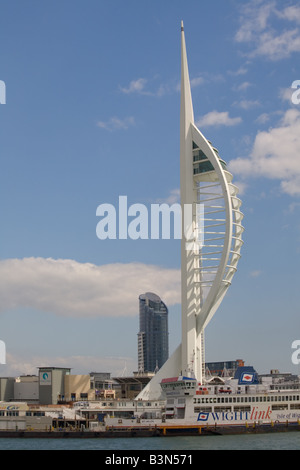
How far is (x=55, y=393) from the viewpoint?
100125 millimetres

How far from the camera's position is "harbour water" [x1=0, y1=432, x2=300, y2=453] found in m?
54.8

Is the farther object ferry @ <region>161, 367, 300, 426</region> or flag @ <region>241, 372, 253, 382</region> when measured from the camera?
flag @ <region>241, 372, 253, 382</region>

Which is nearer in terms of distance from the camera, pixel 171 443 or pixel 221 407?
pixel 171 443

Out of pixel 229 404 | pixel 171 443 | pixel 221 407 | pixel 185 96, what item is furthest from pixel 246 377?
pixel 185 96

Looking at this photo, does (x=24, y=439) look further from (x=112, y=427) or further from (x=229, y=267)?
(x=229, y=267)

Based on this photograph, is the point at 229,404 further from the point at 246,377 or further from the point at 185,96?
the point at 185,96

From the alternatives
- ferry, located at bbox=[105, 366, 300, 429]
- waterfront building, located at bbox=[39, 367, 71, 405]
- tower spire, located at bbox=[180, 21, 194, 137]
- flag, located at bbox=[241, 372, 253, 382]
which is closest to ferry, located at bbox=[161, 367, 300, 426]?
ferry, located at bbox=[105, 366, 300, 429]

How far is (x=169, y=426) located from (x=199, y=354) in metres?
17.1

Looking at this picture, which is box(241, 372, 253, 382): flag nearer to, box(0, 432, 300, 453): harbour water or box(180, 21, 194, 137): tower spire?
box(0, 432, 300, 453): harbour water

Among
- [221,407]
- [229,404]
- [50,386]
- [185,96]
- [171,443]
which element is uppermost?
[185,96]

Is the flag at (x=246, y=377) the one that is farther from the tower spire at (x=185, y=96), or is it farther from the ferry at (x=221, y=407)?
the tower spire at (x=185, y=96)

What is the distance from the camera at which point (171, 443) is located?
58688mm

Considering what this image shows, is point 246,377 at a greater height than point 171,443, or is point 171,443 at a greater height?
point 246,377
